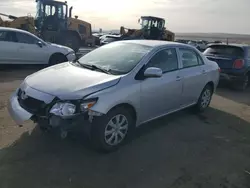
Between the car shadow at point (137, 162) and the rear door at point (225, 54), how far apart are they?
461 centimetres

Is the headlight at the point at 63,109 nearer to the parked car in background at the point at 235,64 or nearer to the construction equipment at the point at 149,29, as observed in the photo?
the parked car in background at the point at 235,64

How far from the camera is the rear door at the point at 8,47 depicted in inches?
384

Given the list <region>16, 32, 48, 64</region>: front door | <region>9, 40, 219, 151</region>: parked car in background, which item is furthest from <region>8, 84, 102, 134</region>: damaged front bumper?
<region>16, 32, 48, 64</region>: front door

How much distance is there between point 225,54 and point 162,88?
18.8 feet

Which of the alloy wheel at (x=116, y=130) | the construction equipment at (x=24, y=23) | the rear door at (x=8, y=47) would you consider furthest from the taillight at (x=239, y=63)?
the construction equipment at (x=24, y=23)

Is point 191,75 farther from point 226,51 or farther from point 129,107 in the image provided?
point 226,51

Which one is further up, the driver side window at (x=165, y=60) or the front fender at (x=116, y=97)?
the driver side window at (x=165, y=60)

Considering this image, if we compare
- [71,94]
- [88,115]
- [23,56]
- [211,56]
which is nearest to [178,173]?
[88,115]

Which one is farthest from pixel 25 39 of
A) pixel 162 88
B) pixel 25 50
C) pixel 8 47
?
pixel 162 88

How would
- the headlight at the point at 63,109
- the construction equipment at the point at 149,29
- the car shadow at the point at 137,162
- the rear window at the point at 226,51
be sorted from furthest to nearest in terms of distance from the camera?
the construction equipment at the point at 149,29
the rear window at the point at 226,51
the headlight at the point at 63,109
the car shadow at the point at 137,162

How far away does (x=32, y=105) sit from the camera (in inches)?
150

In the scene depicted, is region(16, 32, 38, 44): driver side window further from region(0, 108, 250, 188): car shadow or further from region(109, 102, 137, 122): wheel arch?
region(109, 102, 137, 122): wheel arch

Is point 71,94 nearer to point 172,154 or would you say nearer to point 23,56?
point 172,154

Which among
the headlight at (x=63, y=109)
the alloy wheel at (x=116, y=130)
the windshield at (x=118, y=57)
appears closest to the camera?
the headlight at (x=63, y=109)
